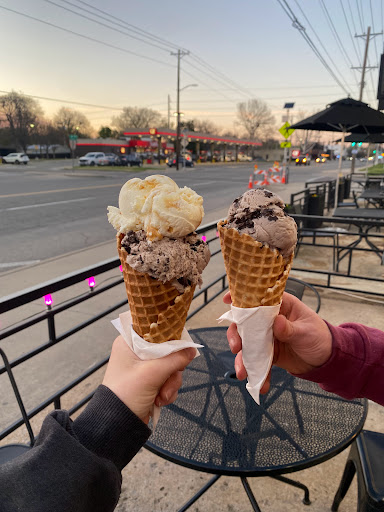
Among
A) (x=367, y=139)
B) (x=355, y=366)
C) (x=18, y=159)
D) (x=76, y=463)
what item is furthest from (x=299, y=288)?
(x=18, y=159)

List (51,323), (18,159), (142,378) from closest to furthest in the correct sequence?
(142,378), (51,323), (18,159)

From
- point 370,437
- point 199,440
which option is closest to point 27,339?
point 199,440

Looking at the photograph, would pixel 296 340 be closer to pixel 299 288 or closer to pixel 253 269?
pixel 253 269

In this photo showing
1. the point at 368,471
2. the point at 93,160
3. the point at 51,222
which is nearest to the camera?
the point at 368,471

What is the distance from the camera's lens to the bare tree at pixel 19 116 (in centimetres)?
4025

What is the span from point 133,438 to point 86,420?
0.15 m

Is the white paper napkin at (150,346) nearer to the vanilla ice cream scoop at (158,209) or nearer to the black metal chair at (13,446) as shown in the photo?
the vanilla ice cream scoop at (158,209)

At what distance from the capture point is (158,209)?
4.24ft

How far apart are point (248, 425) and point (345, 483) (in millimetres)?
749

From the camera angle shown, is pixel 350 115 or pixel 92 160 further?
pixel 92 160

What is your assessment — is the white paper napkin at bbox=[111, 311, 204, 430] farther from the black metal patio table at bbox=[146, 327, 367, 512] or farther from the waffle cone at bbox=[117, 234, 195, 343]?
the black metal patio table at bbox=[146, 327, 367, 512]

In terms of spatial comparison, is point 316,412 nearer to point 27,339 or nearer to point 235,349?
point 235,349

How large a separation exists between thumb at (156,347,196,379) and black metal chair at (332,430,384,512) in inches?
43.4

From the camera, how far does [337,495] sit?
2145mm
